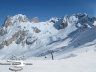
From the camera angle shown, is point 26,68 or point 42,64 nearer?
point 26,68

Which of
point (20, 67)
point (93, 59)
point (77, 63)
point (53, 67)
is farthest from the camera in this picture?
point (93, 59)

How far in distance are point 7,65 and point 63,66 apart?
7.06 m

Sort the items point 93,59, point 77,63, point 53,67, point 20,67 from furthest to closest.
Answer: point 93,59
point 77,63
point 53,67
point 20,67

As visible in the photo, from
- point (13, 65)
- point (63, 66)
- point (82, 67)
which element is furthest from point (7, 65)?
point (82, 67)

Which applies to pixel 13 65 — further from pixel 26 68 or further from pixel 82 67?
pixel 82 67

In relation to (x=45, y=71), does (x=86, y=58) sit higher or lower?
higher

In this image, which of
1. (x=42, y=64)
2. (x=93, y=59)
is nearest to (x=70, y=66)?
(x=42, y=64)

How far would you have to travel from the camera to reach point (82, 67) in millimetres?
37562

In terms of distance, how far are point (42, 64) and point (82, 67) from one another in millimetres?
5251

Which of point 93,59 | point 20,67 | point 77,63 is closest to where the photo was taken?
point 20,67

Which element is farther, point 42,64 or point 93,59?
point 93,59

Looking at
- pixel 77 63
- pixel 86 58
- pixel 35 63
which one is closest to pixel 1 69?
pixel 35 63

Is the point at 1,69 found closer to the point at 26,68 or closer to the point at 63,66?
the point at 26,68

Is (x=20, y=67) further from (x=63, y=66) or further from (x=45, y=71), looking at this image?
(x=63, y=66)
